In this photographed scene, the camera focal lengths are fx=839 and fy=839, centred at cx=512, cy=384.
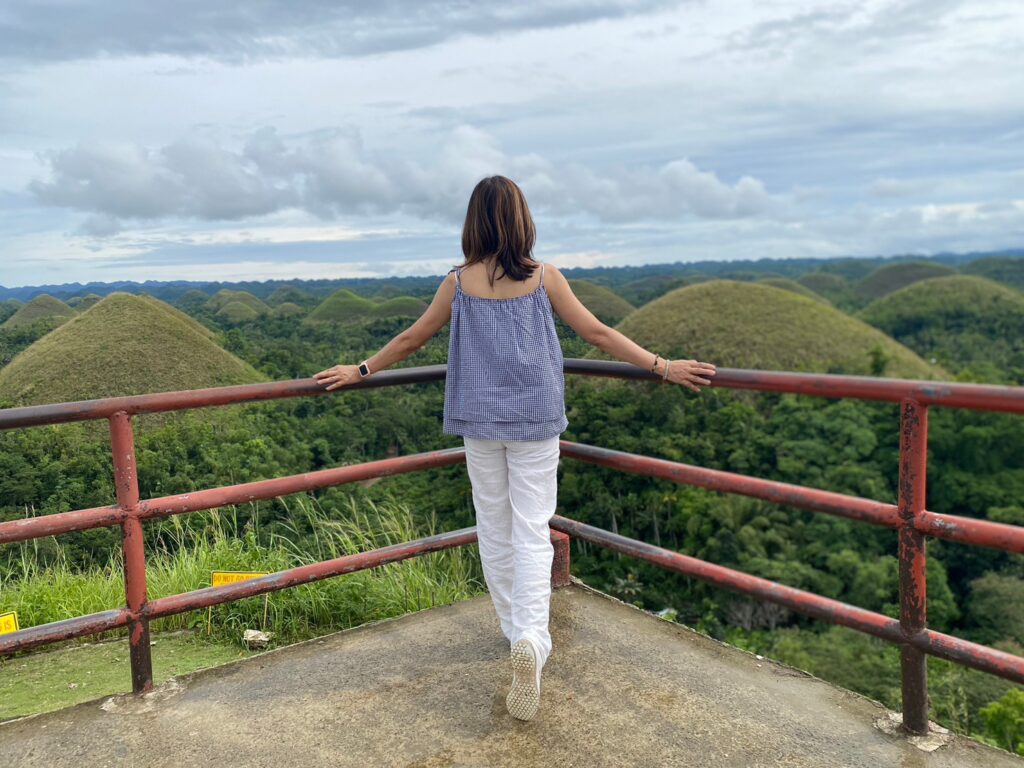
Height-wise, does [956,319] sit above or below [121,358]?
below

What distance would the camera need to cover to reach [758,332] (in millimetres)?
59625

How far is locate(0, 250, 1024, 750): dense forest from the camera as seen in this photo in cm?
815

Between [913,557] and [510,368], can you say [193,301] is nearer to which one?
[510,368]

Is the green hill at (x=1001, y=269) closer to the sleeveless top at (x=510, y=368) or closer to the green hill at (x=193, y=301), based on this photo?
the green hill at (x=193, y=301)

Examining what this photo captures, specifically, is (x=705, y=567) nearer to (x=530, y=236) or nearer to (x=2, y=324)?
(x=530, y=236)

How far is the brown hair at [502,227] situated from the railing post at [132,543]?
1.07 meters

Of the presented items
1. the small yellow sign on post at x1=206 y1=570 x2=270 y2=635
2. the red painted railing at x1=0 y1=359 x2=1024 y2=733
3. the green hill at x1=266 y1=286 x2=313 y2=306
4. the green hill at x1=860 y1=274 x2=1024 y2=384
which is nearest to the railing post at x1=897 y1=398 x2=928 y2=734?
the red painted railing at x1=0 y1=359 x2=1024 y2=733

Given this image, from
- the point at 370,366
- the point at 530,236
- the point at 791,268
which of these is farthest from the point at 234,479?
the point at 791,268

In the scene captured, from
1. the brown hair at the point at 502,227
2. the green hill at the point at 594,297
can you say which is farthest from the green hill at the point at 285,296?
the brown hair at the point at 502,227

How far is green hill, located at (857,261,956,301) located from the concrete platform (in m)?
110

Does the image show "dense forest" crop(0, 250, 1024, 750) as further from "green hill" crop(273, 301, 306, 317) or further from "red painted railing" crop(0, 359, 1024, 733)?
"red painted railing" crop(0, 359, 1024, 733)

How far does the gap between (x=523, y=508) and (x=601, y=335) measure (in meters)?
0.52

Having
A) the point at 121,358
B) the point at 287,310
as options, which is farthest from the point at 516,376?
the point at 121,358

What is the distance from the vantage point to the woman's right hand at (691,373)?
233cm
